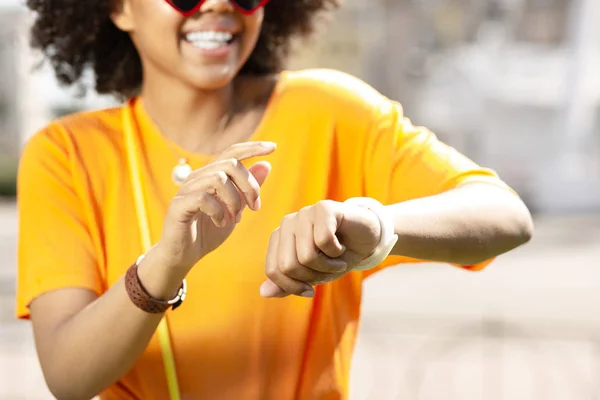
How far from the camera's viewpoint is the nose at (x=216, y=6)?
5.11 feet

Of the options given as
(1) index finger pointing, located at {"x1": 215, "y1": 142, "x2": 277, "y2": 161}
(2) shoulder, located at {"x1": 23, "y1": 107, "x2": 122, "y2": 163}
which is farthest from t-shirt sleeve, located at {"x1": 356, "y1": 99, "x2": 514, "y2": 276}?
(2) shoulder, located at {"x1": 23, "y1": 107, "x2": 122, "y2": 163}

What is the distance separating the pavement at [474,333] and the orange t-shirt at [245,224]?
3219 millimetres

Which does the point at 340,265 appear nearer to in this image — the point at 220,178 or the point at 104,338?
the point at 220,178

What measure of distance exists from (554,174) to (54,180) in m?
16.9

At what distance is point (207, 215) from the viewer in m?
1.36

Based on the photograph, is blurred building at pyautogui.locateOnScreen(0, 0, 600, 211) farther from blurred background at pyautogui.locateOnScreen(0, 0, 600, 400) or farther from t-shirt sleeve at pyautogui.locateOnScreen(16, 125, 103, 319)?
t-shirt sleeve at pyautogui.locateOnScreen(16, 125, 103, 319)

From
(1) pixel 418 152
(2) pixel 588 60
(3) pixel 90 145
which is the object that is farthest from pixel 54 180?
(2) pixel 588 60

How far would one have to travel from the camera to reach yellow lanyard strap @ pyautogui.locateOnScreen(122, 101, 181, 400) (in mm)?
1567

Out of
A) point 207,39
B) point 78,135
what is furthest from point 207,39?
point 78,135

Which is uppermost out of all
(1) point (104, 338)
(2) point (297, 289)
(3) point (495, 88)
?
(2) point (297, 289)

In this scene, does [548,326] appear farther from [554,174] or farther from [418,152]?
[554,174]

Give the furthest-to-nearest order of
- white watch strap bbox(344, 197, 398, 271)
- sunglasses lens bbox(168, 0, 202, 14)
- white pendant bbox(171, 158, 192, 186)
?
white pendant bbox(171, 158, 192, 186)
sunglasses lens bbox(168, 0, 202, 14)
white watch strap bbox(344, 197, 398, 271)

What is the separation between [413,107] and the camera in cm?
1825

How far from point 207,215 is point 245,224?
253 millimetres
